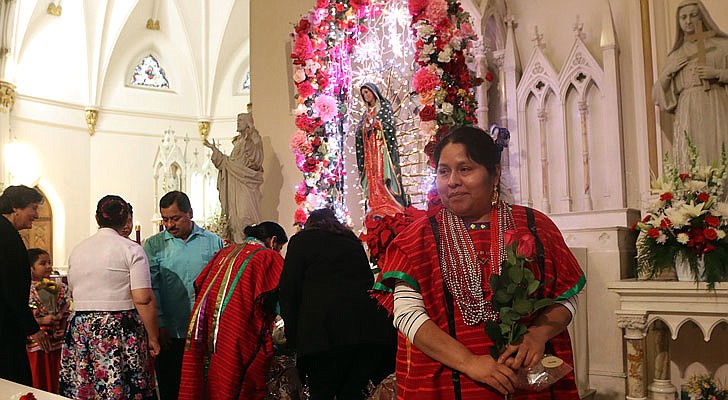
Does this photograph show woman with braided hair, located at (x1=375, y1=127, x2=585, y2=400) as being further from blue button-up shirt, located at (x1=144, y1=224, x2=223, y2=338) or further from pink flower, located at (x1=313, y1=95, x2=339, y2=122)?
pink flower, located at (x1=313, y1=95, x2=339, y2=122)

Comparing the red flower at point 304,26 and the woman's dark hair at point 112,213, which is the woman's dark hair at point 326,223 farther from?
the red flower at point 304,26

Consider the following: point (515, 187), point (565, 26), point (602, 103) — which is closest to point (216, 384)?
point (515, 187)

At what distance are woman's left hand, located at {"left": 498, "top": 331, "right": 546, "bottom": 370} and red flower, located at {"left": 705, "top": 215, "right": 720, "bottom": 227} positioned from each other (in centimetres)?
256

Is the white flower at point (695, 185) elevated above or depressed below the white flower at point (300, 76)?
below

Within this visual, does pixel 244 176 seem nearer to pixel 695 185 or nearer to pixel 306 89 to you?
pixel 306 89

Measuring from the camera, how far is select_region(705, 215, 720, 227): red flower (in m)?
4.01

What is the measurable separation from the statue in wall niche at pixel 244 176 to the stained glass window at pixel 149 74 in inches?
494

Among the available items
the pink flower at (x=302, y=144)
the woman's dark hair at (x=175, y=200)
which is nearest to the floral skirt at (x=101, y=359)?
the woman's dark hair at (x=175, y=200)

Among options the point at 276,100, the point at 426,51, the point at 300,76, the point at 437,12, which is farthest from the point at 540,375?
the point at 276,100

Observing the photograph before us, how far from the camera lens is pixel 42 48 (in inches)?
669

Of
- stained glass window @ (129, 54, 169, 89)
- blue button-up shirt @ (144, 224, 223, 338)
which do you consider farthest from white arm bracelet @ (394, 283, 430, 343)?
stained glass window @ (129, 54, 169, 89)

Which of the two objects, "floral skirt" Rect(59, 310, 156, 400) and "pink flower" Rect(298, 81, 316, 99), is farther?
"pink flower" Rect(298, 81, 316, 99)

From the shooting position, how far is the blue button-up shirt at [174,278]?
4.75 m

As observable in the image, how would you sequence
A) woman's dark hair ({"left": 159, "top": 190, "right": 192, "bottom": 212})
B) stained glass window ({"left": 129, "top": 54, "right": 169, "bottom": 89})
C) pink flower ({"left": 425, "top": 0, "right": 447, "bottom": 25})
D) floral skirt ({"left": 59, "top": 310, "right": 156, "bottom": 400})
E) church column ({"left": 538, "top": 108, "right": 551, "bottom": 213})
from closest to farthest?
floral skirt ({"left": 59, "top": 310, "right": 156, "bottom": 400})
woman's dark hair ({"left": 159, "top": 190, "right": 192, "bottom": 212})
pink flower ({"left": 425, "top": 0, "right": 447, "bottom": 25})
church column ({"left": 538, "top": 108, "right": 551, "bottom": 213})
stained glass window ({"left": 129, "top": 54, "right": 169, "bottom": 89})
